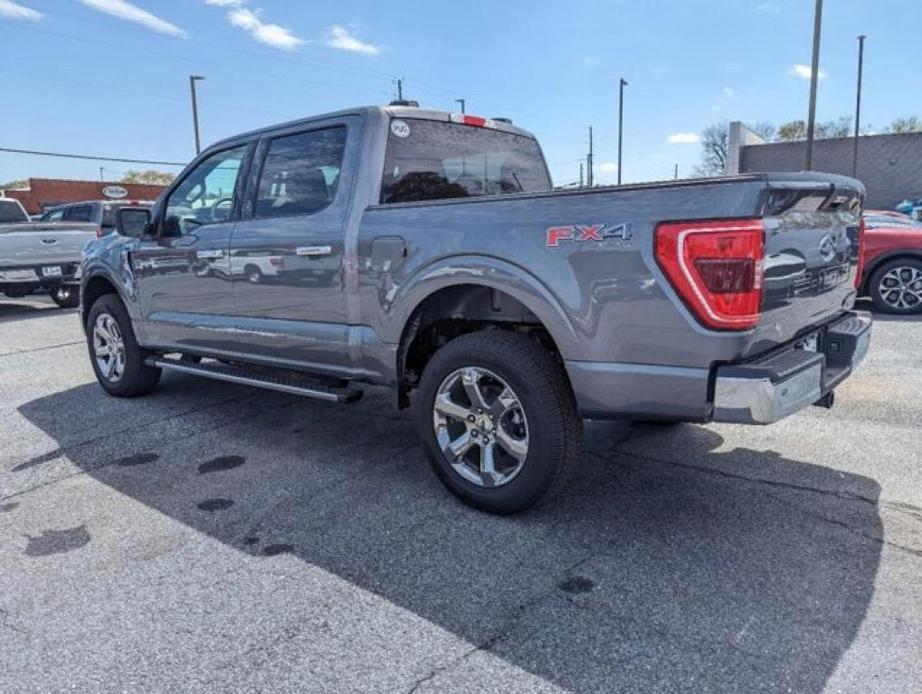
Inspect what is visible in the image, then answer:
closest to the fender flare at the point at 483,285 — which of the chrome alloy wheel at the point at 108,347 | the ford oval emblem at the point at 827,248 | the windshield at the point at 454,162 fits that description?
the windshield at the point at 454,162

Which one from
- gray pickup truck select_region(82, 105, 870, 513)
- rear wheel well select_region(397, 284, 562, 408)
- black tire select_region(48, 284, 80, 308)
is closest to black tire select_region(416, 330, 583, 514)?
gray pickup truck select_region(82, 105, 870, 513)

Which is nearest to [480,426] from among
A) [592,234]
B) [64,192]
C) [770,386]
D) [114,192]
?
[592,234]

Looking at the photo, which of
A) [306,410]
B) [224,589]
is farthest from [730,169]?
[224,589]

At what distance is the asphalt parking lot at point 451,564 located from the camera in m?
2.35

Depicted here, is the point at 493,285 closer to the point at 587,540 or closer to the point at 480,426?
the point at 480,426

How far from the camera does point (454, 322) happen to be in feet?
12.8

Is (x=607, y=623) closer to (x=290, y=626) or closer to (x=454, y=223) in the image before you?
(x=290, y=626)

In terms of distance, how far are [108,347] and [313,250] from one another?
306 cm

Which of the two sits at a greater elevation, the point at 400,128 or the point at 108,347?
the point at 400,128

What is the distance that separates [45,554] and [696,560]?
2.91 meters

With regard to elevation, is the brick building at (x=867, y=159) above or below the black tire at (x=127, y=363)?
above

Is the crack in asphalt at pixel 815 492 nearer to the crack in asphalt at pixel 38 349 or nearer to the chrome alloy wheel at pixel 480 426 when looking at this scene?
the chrome alloy wheel at pixel 480 426

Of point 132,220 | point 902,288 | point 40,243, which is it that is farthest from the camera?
point 40,243

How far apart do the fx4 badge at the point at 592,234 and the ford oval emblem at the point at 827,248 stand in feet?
3.45
